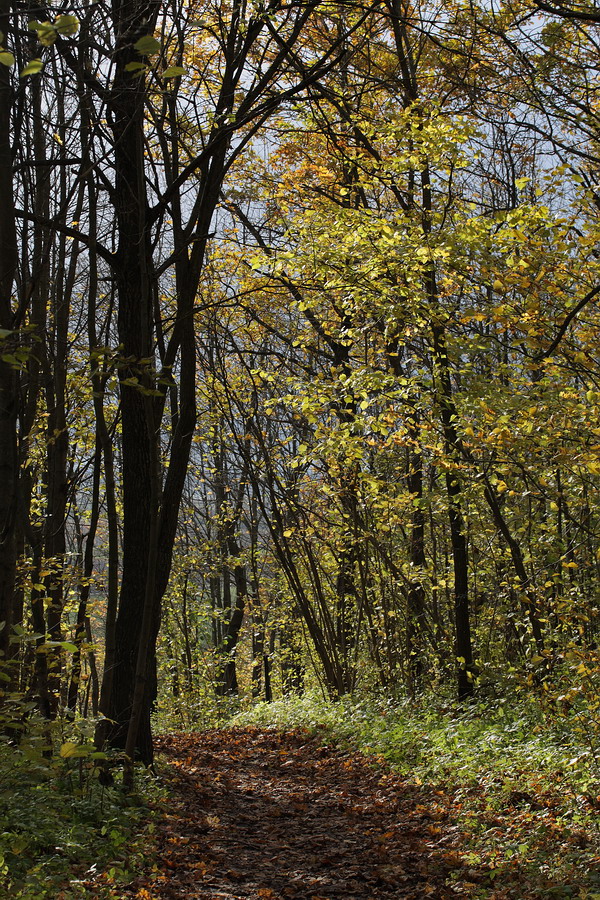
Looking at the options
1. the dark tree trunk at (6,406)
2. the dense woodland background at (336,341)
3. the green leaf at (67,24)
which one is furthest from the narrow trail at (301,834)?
the green leaf at (67,24)

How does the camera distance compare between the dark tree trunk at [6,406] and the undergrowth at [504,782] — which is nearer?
the dark tree trunk at [6,406]

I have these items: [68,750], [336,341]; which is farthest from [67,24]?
[336,341]

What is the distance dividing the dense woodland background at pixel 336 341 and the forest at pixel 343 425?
0.05 m

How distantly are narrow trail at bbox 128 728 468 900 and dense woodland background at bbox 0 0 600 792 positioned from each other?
0.94m

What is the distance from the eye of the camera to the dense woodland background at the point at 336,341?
16.6 ft

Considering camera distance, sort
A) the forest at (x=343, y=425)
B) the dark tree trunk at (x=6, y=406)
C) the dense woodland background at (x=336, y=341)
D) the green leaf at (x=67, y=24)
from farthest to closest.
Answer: the dense woodland background at (x=336, y=341) → the forest at (x=343, y=425) → the dark tree trunk at (x=6, y=406) → the green leaf at (x=67, y=24)

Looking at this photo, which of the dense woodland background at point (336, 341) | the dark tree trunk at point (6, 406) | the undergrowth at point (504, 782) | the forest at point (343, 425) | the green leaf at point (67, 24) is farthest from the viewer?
the dense woodland background at point (336, 341)

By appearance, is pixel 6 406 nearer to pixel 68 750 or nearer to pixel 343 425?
pixel 68 750

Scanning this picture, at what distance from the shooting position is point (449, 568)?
9914mm

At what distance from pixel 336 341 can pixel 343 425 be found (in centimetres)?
400

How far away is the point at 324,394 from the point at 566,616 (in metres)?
3.50

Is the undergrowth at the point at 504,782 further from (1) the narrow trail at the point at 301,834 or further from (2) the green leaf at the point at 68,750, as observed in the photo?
(2) the green leaf at the point at 68,750

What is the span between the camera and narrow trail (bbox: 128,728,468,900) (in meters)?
4.50

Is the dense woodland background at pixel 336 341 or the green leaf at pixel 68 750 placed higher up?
the dense woodland background at pixel 336 341
